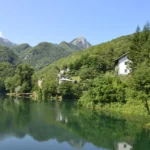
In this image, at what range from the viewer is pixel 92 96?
163ft

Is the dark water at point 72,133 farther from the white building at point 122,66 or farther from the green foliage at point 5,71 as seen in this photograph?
the green foliage at point 5,71

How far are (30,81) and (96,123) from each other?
183 feet

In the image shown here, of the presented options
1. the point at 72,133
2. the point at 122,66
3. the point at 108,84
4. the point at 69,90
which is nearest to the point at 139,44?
the point at 108,84

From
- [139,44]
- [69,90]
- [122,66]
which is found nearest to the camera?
[139,44]

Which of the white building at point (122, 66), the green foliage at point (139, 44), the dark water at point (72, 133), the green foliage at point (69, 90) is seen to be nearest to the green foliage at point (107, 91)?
the green foliage at point (139, 44)

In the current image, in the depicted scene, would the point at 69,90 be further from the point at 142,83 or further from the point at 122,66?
the point at 142,83

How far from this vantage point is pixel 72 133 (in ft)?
101

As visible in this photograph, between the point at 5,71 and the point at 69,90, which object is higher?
the point at 5,71

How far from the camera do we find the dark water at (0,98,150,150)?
2542 centimetres

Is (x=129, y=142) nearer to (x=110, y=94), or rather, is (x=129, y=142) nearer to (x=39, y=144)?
(x=39, y=144)

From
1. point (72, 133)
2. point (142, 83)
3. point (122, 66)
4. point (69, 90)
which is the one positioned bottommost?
point (72, 133)

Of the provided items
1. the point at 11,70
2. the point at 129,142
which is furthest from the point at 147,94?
the point at 11,70

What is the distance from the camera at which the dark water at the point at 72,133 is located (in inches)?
1001

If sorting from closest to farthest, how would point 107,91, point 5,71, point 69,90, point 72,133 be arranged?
point 72,133 → point 107,91 → point 69,90 → point 5,71
